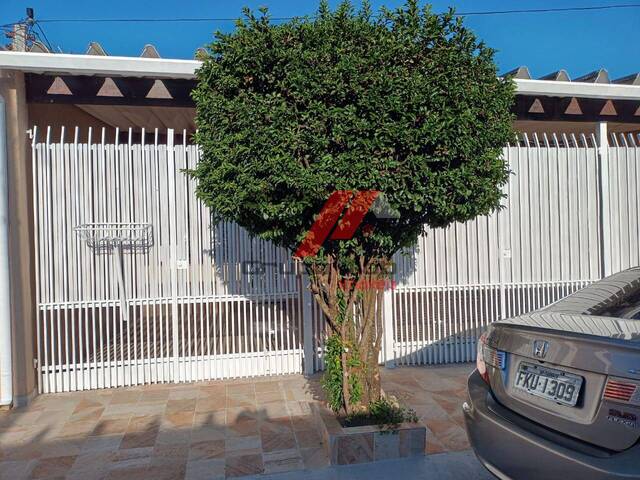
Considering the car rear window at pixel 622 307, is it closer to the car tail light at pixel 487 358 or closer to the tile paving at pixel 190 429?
the car tail light at pixel 487 358

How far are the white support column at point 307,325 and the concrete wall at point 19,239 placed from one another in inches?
111

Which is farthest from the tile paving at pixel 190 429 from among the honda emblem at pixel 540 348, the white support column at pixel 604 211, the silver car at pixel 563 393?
the white support column at pixel 604 211

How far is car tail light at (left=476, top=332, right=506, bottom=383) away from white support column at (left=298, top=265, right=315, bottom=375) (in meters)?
2.70

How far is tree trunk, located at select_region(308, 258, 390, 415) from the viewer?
11.7ft

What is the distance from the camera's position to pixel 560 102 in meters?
6.50

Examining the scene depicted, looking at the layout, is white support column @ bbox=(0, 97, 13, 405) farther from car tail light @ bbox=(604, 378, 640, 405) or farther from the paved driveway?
car tail light @ bbox=(604, 378, 640, 405)

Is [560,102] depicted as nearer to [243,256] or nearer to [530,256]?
[530,256]

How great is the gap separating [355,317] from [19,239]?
3429mm

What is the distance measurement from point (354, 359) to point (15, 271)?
3.44 metres

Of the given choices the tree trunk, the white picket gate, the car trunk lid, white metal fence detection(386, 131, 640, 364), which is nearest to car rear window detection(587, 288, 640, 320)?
the car trunk lid

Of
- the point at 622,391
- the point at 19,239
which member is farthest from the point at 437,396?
the point at 19,239

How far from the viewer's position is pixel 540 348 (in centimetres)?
246

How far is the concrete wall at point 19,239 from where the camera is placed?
4.64 m

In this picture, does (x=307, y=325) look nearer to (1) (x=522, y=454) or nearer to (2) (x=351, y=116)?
(2) (x=351, y=116)
